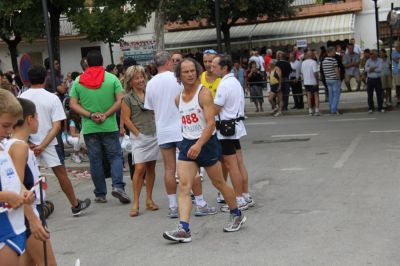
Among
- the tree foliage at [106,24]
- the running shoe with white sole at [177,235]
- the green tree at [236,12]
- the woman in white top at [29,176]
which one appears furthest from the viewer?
the green tree at [236,12]

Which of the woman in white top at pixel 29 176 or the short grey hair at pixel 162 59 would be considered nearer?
the woman in white top at pixel 29 176

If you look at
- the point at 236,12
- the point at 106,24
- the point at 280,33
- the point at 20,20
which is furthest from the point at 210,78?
the point at 280,33

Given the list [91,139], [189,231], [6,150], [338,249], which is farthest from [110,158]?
[6,150]

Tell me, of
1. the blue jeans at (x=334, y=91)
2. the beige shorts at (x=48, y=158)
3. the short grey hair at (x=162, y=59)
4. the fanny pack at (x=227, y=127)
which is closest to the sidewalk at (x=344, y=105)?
the blue jeans at (x=334, y=91)

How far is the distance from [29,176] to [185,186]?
2.49 meters

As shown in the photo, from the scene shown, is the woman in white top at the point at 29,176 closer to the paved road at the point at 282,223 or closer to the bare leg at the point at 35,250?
the bare leg at the point at 35,250

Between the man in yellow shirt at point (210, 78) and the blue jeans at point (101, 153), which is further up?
the man in yellow shirt at point (210, 78)

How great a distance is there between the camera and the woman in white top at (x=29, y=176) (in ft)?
12.2

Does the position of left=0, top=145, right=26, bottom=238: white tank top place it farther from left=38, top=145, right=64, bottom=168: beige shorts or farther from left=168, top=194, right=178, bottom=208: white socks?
left=38, top=145, right=64, bottom=168: beige shorts

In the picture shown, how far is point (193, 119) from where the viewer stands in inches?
253

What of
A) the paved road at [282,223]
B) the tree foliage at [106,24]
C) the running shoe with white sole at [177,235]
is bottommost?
the paved road at [282,223]

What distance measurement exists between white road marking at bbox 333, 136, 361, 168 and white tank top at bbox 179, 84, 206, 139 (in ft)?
13.7

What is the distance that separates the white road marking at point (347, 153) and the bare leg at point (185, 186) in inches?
164

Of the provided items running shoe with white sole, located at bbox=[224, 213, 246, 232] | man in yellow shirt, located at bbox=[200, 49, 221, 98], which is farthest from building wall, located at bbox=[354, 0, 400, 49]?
running shoe with white sole, located at bbox=[224, 213, 246, 232]
